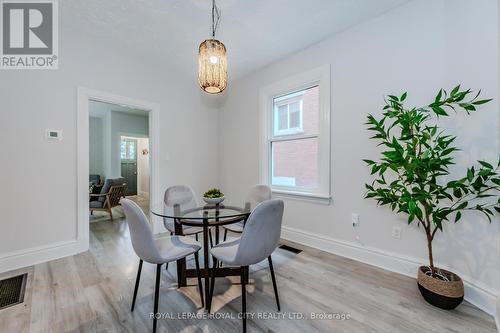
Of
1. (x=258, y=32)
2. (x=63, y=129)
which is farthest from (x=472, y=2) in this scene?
(x=63, y=129)

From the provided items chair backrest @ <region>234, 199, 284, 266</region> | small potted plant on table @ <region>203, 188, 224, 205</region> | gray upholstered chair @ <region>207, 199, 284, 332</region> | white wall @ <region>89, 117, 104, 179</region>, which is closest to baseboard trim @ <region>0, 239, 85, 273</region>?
small potted plant on table @ <region>203, 188, 224, 205</region>

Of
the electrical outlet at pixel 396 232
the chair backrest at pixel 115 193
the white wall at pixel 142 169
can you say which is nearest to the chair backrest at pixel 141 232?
the electrical outlet at pixel 396 232

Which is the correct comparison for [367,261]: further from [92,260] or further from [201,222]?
[92,260]

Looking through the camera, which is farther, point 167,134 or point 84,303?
point 167,134

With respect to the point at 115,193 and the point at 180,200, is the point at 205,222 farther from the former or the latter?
the point at 115,193

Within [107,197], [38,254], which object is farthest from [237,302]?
[107,197]

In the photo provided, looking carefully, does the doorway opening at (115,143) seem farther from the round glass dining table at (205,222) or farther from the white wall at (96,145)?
the round glass dining table at (205,222)

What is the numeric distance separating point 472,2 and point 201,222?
2803mm

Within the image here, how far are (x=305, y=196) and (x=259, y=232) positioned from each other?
165 centimetres

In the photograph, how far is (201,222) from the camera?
169 centimetres

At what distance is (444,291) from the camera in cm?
157

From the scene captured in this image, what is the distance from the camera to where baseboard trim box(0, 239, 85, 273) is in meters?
2.22

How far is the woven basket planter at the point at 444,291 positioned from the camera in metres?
1.56

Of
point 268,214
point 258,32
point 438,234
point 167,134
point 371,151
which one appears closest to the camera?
point 268,214
